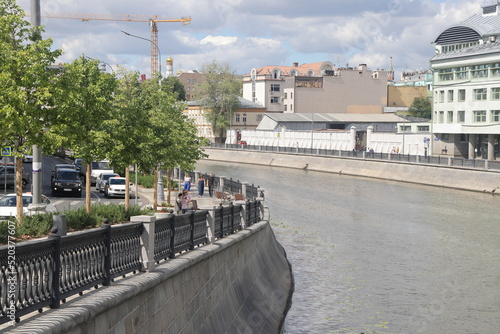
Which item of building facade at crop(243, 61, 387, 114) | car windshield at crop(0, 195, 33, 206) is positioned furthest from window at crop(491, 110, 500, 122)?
building facade at crop(243, 61, 387, 114)

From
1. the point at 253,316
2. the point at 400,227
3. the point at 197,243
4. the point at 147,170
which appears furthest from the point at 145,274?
the point at 400,227

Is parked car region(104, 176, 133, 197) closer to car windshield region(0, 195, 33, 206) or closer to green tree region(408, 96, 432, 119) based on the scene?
car windshield region(0, 195, 33, 206)

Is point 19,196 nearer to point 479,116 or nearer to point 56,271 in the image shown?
point 56,271

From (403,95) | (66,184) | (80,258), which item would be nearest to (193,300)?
(80,258)

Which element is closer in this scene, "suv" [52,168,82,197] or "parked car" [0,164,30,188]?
"suv" [52,168,82,197]

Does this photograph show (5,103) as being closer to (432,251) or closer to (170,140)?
(170,140)

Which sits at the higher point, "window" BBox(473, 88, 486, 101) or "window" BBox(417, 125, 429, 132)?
"window" BBox(473, 88, 486, 101)

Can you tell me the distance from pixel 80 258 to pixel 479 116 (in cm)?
7636

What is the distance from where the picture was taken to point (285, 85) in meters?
155

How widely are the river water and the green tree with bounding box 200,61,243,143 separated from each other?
8180 centimetres

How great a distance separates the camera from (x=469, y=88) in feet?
273

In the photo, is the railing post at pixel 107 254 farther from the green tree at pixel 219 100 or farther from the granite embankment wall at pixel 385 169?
the green tree at pixel 219 100

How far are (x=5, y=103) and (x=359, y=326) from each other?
12.1m

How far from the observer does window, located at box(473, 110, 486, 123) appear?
80.4 metres
